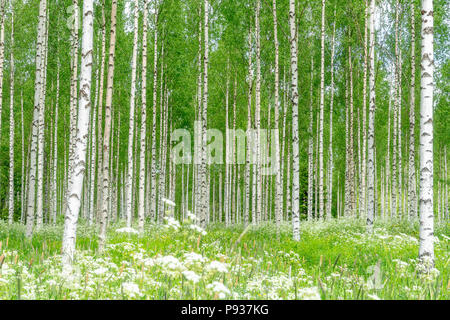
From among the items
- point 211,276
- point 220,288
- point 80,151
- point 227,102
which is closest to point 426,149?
A: point 211,276

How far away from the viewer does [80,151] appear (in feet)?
19.8

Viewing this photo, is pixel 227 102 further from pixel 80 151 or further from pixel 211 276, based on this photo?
pixel 211 276

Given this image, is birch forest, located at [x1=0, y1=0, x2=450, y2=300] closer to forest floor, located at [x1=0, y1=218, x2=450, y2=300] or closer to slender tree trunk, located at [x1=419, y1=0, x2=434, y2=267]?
slender tree trunk, located at [x1=419, y1=0, x2=434, y2=267]

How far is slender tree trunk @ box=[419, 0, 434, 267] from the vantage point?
6.09 m

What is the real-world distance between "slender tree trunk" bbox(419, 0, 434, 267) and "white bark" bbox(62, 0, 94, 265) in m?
5.65

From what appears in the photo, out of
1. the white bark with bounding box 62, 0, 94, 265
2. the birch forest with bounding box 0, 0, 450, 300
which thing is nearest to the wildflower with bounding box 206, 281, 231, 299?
the birch forest with bounding box 0, 0, 450, 300

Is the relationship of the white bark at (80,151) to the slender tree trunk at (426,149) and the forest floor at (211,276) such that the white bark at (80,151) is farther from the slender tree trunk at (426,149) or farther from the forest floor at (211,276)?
the slender tree trunk at (426,149)

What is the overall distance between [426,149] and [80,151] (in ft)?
19.1

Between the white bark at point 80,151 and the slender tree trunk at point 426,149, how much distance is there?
5.65 metres

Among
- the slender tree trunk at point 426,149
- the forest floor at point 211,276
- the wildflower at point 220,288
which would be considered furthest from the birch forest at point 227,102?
the wildflower at point 220,288
